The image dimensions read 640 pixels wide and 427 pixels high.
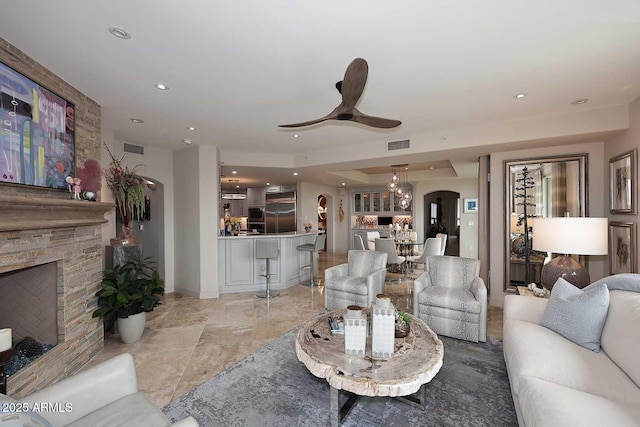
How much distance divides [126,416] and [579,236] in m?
3.60

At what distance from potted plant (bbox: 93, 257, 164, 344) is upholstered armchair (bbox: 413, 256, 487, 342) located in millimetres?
3155

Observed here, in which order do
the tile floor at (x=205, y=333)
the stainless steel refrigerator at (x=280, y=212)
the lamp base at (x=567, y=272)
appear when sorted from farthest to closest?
the stainless steel refrigerator at (x=280, y=212), the lamp base at (x=567, y=272), the tile floor at (x=205, y=333)

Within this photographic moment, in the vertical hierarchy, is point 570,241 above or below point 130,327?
above

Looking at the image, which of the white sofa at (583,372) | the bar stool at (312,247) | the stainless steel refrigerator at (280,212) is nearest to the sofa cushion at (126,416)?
the white sofa at (583,372)

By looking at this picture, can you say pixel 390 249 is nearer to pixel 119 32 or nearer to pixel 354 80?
pixel 354 80

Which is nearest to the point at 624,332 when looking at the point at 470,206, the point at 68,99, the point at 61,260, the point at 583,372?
the point at 583,372

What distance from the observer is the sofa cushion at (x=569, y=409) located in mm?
1301

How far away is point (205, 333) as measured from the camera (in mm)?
3469

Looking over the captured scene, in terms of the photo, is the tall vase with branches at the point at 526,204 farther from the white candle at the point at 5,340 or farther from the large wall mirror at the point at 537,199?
the white candle at the point at 5,340

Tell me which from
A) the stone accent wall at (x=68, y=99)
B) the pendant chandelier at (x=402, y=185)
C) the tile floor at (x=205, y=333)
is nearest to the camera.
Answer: the stone accent wall at (x=68, y=99)

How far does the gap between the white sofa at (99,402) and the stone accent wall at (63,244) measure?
1034 millimetres

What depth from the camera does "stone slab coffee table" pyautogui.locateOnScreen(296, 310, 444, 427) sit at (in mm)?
1670

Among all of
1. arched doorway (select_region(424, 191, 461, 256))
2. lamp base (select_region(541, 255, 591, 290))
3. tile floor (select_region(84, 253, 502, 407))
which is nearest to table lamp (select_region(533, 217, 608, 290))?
lamp base (select_region(541, 255, 591, 290))

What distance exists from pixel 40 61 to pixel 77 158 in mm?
850
